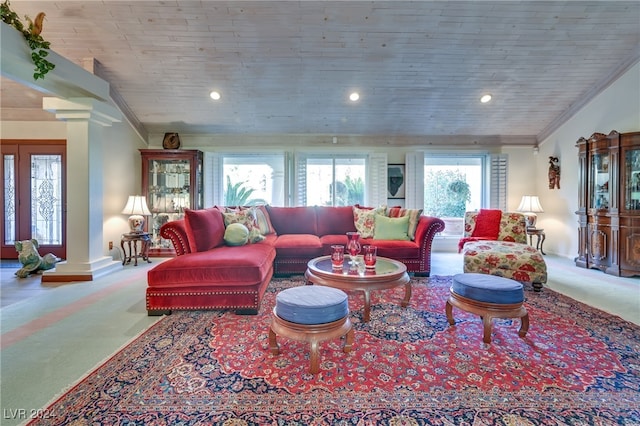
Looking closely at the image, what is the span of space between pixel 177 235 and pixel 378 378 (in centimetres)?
242

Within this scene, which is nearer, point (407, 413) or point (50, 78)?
point (407, 413)

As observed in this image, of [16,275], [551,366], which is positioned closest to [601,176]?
[551,366]

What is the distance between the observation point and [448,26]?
3658 millimetres

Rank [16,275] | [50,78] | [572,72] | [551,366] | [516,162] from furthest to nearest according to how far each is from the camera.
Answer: [516,162]
[572,72]
[16,275]
[50,78]
[551,366]

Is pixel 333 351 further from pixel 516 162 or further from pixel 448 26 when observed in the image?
pixel 516 162

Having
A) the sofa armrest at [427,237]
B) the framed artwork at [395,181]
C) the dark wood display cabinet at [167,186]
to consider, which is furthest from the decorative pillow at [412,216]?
the dark wood display cabinet at [167,186]

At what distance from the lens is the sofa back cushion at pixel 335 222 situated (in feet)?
15.3

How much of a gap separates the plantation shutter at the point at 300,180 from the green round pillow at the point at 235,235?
2.29 meters

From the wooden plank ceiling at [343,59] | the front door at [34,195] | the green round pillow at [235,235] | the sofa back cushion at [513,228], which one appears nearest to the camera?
the wooden plank ceiling at [343,59]

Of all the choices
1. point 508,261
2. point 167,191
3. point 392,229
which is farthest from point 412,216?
point 167,191

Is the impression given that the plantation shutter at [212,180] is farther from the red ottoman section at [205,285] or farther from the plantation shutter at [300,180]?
the red ottoman section at [205,285]

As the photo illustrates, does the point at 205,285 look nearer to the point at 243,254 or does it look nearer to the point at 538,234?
the point at 243,254

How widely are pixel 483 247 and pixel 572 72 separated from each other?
10.4 feet

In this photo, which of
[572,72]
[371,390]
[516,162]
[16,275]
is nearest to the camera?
[371,390]
